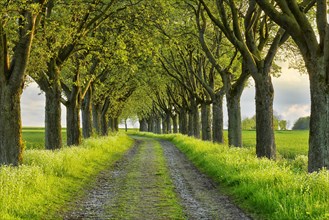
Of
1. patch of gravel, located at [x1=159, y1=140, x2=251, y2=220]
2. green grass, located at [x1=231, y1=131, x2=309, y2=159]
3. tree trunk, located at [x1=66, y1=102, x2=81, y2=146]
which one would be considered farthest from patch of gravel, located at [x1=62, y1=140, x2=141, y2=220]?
green grass, located at [x1=231, y1=131, x2=309, y2=159]

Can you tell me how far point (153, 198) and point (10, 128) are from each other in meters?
7.11

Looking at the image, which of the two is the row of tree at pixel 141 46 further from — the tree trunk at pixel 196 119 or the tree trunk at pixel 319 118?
the tree trunk at pixel 196 119

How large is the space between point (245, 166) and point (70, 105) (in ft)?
55.2

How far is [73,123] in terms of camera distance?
2964 centimetres

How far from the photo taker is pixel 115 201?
12727 mm

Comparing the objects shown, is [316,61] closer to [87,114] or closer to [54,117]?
[54,117]

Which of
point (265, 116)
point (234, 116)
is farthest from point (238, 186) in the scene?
point (234, 116)

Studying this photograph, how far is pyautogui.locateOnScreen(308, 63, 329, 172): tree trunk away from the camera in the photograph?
14.0m

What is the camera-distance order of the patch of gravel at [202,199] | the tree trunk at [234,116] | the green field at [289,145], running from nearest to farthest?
the patch of gravel at [202,199] → the tree trunk at [234,116] → the green field at [289,145]

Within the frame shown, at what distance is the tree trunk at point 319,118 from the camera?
45.9 feet

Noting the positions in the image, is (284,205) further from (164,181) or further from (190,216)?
(164,181)

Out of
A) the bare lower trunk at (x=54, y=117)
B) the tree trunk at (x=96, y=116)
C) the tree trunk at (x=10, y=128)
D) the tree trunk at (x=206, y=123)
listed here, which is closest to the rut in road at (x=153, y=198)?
the tree trunk at (x=10, y=128)

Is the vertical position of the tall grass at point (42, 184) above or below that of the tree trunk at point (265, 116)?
below

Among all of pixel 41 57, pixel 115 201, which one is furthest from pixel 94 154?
pixel 115 201
